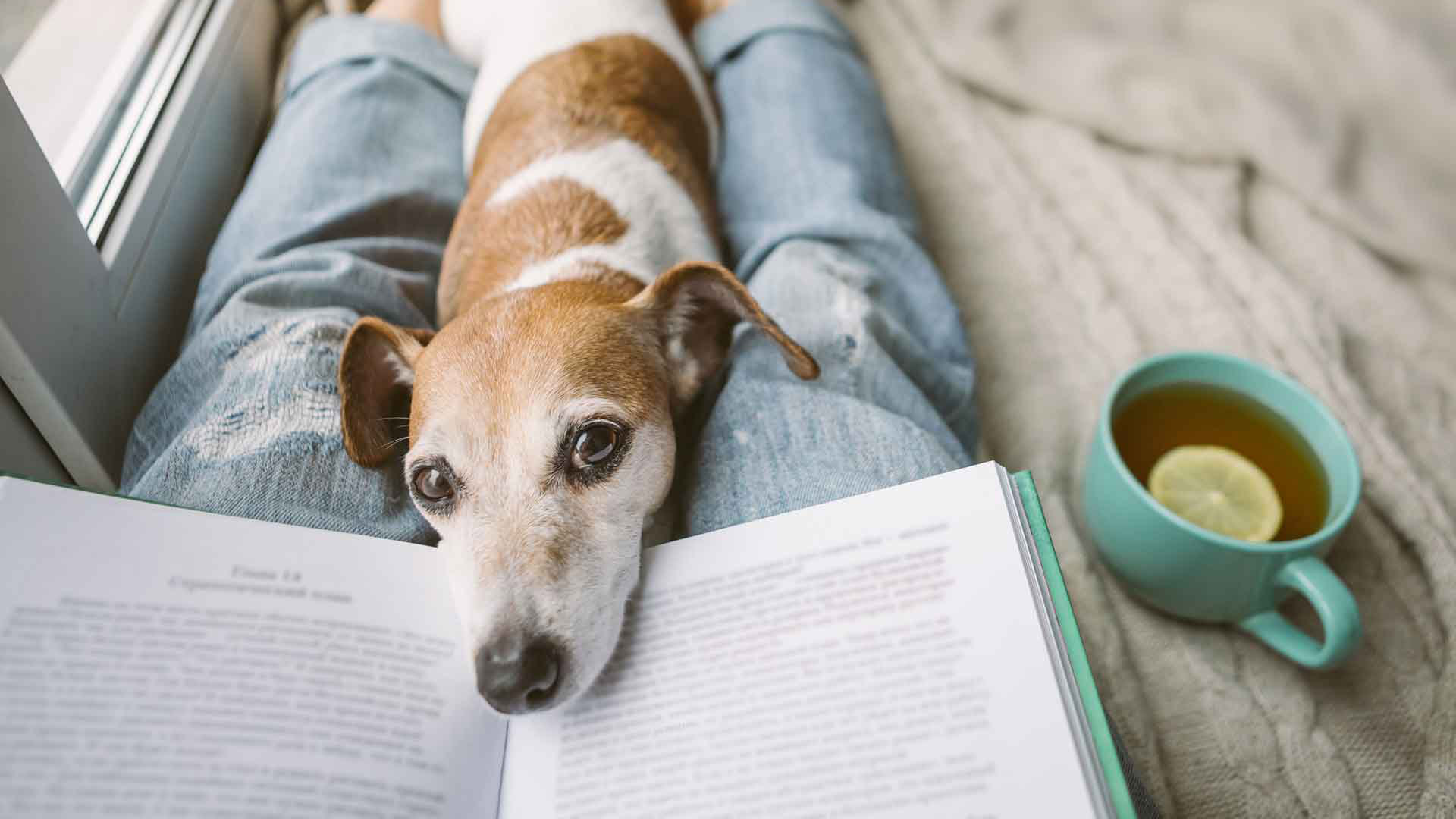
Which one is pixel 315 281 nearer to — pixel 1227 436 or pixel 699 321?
pixel 699 321

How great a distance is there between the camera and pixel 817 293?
1261 mm

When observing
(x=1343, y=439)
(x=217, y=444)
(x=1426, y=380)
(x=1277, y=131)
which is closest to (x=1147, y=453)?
(x=1343, y=439)

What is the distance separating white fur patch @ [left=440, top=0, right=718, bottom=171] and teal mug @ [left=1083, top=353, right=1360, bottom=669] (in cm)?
99

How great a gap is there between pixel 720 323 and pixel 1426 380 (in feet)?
4.02

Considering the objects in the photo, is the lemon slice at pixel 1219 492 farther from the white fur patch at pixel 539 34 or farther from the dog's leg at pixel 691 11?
the dog's leg at pixel 691 11

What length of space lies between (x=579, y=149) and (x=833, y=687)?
99 centimetres

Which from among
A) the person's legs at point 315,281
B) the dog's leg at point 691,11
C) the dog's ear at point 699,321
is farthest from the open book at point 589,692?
the dog's leg at point 691,11

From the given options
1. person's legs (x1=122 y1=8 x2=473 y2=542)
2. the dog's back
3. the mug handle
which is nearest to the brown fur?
the dog's back

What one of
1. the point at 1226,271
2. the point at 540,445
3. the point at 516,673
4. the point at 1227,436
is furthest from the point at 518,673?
the point at 1226,271

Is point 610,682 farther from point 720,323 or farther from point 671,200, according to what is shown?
point 671,200

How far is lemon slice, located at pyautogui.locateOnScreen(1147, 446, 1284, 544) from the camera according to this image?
1188mm

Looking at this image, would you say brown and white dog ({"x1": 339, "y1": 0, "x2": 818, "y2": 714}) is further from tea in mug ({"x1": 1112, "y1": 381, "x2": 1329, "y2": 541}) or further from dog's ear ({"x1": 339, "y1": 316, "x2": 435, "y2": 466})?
tea in mug ({"x1": 1112, "y1": 381, "x2": 1329, "y2": 541})

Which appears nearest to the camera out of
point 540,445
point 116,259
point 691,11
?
point 540,445

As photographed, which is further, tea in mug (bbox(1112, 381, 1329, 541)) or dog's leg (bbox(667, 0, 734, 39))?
dog's leg (bbox(667, 0, 734, 39))
